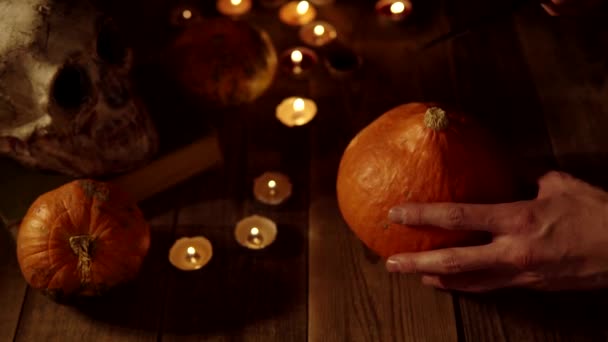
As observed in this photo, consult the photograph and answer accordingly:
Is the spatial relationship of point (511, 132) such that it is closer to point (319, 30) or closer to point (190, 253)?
point (319, 30)

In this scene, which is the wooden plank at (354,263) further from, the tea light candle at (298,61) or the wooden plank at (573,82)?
the wooden plank at (573,82)

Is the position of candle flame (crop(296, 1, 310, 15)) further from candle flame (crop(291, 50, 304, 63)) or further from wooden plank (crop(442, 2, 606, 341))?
wooden plank (crop(442, 2, 606, 341))

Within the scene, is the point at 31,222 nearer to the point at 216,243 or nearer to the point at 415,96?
the point at 216,243

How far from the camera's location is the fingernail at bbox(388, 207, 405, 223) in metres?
0.87

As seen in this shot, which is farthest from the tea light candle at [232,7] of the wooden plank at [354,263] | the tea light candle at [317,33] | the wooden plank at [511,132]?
the wooden plank at [511,132]

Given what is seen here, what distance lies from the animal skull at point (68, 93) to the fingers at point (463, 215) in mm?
520

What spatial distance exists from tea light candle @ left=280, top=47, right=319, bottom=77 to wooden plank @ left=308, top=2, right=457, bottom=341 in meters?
0.04

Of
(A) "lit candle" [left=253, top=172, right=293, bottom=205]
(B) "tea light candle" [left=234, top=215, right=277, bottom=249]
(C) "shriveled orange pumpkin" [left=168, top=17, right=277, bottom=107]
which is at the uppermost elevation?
(C) "shriveled orange pumpkin" [left=168, top=17, right=277, bottom=107]

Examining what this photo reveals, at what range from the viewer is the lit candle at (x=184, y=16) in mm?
1346

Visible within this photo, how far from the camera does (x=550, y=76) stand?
1.27m

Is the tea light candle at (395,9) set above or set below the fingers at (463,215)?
above

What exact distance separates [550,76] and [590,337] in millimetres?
589

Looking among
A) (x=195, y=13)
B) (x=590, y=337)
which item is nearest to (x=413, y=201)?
(x=590, y=337)

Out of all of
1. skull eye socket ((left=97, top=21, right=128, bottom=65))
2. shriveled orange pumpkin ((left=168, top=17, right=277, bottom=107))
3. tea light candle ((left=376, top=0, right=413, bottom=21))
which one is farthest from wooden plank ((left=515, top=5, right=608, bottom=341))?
skull eye socket ((left=97, top=21, right=128, bottom=65))
